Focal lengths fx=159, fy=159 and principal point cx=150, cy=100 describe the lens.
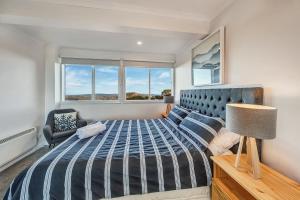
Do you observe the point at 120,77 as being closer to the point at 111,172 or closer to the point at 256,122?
the point at 111,172

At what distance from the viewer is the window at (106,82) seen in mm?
4086

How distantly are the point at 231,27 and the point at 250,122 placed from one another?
144 centimetres

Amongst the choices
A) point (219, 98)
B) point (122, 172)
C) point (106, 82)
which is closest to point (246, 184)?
point (122, 172)

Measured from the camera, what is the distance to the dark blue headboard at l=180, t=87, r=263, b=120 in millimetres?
1535

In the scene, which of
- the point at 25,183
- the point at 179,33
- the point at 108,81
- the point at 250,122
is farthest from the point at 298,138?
the point at 108,81

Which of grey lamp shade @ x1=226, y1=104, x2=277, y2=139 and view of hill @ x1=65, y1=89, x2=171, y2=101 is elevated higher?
view of hill @ x1=65, y1=89, x2=171, y2=101

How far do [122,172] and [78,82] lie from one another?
3255 millimetres

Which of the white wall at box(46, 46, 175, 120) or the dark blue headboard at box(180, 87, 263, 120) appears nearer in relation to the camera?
the dark blue headboard at box(180, 87, 263, 120)

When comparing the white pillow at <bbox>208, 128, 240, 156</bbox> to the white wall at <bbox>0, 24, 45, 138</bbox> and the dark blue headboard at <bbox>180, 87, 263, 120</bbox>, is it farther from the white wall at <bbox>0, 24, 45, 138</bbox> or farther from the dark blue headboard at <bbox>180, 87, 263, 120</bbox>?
the white wall at <bbox>0, 24, 45, 138</bbox>

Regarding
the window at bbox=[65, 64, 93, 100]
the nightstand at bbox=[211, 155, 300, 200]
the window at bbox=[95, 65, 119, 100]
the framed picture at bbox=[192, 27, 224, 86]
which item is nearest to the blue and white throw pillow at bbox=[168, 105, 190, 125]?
the framed picture at bbox=[192, 27, 224, 86]

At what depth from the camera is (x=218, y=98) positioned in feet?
6.91

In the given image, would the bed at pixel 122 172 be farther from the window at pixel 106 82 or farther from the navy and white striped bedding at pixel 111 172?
the window at pixel 106 82

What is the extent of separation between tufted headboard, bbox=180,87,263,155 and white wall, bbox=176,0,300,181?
11 cm

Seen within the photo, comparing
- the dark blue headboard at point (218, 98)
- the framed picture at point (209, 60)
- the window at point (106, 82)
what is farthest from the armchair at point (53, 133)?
the framed picture at point (209, 60)
